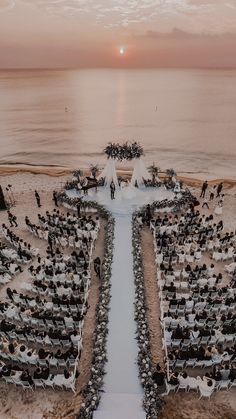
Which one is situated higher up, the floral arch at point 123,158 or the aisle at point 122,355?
the floral arch at point 123,158

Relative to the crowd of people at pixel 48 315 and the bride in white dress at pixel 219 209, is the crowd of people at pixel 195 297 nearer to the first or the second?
the bride in white dress at pixel 219 209

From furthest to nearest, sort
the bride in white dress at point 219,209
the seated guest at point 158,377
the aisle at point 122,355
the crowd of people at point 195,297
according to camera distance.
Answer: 1. the bride in white dress at point 219,209
2. the crowd of people at point 195,297
3. the seated guest at point 158,377
4. the aisle at point 122,355

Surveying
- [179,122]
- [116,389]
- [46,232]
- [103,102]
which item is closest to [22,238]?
[46,232]

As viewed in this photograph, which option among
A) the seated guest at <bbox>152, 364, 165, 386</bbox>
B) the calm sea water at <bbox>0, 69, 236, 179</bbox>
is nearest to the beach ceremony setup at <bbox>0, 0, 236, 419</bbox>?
the seated guest at <bbox>152, 364, 165, 386</bbox>

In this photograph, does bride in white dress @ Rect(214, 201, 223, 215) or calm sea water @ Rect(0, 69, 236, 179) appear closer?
bride in white dress @ Rect(214, 201, 223, 215)

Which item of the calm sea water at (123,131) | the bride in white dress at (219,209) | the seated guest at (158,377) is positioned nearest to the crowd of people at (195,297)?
the seated guest at (158,377)

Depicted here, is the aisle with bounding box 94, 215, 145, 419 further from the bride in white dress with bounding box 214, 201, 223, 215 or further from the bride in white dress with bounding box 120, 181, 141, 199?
the bride in white dress with bounding box 214, 201, 223, 215

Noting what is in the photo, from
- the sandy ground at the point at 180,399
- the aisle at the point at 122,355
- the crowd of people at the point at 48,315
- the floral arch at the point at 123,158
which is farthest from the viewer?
the floral arch at the point at 123,158

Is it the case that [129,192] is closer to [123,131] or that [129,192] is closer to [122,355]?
[122,355]

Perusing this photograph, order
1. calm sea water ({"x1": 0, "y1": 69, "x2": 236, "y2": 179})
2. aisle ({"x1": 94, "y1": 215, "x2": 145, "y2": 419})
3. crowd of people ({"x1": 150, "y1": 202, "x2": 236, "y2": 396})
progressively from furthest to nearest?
1. calm sea water ({"x1": 0, "y1": 69, "x2": 236, "y2": 179})
2. crowd of people ({"x1": 150, "y1": 202, "x2": 236, "y2": 396})
3. aisle ({"x1": 94, "y1": 215, "x2": 145, "y2": 419})

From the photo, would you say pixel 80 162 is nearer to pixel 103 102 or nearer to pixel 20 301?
pixel 20 301
